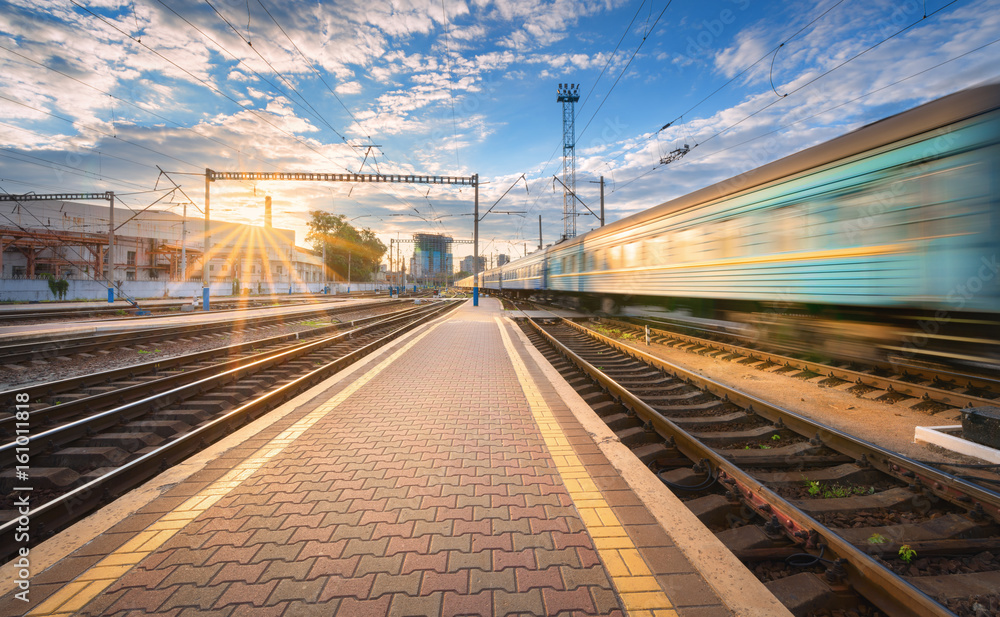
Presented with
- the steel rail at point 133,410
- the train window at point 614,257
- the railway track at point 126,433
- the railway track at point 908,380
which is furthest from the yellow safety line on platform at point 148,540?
the train window at point 614,257

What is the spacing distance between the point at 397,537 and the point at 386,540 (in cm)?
6

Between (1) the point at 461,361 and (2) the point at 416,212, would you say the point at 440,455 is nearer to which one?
(1) the point at 461,361

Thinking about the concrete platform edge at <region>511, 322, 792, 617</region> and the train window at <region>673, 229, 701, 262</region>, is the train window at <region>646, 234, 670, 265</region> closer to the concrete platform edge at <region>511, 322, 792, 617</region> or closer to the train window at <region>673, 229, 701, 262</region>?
the train window at <region>673, 229, 701, 262</region>

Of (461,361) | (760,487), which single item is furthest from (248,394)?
(760,487)

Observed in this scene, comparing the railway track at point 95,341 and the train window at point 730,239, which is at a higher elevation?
the train window at point 730,239

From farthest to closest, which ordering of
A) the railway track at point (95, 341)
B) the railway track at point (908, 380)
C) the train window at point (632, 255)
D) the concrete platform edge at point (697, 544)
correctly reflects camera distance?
the train window at point (632, 255), the railway track at point (95, 341), the railway track at point (908, 380), the concrete platform edge at point (697, 544)

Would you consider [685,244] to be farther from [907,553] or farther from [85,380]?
[85,380]

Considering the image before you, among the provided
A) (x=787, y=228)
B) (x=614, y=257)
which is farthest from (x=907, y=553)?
(x=614, y=257)

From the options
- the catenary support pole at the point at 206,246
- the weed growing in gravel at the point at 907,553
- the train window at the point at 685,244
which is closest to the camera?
the weed growing in gravel at the point at 907,553

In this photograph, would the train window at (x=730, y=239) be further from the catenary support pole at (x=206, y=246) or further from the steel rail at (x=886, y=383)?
the catenary support pole at (x=206, y=246)

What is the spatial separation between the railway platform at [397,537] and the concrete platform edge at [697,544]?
0.01m

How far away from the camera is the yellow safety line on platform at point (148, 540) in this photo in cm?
198

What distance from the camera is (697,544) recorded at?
2.40 m

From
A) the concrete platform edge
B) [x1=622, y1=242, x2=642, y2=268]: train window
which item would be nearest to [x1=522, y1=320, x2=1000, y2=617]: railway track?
the concrete platform edge
